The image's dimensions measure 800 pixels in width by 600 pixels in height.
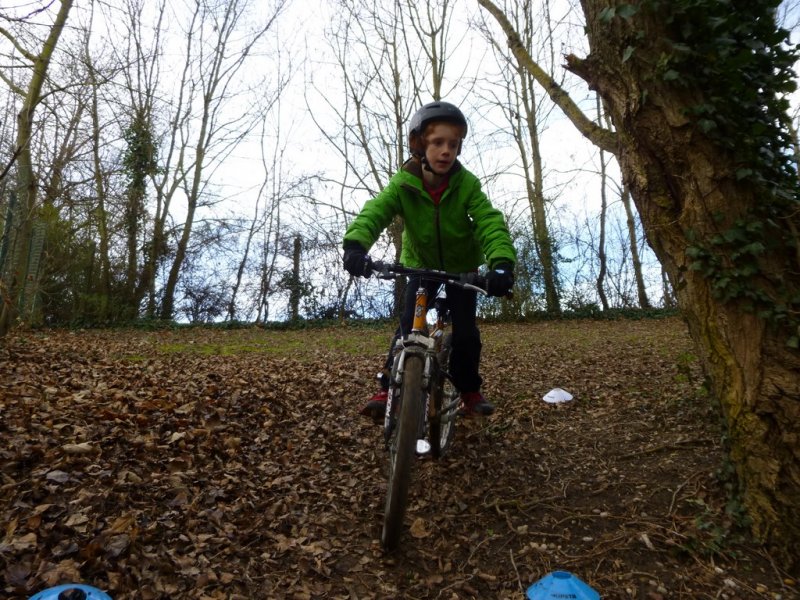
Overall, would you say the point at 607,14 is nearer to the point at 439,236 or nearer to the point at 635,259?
the point at 439,236

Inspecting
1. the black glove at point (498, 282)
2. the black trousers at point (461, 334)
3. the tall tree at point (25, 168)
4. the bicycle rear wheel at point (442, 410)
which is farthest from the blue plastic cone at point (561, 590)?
the tall tree at point (25, 168)

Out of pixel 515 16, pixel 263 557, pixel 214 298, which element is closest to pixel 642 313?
pixel 515 16

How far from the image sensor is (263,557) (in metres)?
2.79

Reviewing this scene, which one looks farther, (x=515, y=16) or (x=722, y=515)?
(x=515, y=16)

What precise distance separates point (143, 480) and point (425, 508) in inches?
66.2

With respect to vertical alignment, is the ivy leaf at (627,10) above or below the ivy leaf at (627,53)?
above

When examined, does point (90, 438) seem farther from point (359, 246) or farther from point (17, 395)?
point (359, 246)

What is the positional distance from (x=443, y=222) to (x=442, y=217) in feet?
0.11

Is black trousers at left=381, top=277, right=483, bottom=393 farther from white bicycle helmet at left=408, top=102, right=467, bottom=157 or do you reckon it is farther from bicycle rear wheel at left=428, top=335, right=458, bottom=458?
white bicycle helmet at left=408, top=102, right=467, bottom=157

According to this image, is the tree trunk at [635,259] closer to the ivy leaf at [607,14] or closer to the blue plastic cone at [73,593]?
the ivy leaf at [607,14]

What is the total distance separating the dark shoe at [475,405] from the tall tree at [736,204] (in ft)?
4.65

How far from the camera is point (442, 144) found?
138 inches

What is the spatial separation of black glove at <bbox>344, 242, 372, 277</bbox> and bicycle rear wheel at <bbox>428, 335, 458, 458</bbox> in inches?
27.4

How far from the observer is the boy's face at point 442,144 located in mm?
3494
